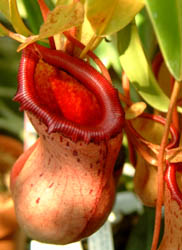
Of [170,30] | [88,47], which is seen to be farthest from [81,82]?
[170,30]

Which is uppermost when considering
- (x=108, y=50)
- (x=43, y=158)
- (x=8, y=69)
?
(x=8, y=69)

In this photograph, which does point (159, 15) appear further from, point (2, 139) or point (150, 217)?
point (2, 139)

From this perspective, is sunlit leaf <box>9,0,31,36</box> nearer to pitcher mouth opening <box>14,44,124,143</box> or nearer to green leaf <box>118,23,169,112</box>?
pitcher mouth opening <box>14,44,124,143</box>

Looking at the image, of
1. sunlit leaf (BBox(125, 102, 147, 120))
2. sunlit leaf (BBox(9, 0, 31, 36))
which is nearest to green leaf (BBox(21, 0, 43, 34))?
sunlit leaf (BBox(9, 0, 31, 36))

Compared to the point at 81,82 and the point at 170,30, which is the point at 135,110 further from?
the point at 170,30

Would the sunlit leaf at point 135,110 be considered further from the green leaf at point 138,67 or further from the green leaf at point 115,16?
the green leaf at point 115,16

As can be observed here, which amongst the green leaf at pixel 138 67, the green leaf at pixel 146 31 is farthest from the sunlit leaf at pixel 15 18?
the green leaf at pixel 146 31

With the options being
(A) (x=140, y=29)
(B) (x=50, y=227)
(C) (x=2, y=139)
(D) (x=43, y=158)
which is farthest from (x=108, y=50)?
(C) (x=2, y=139)
